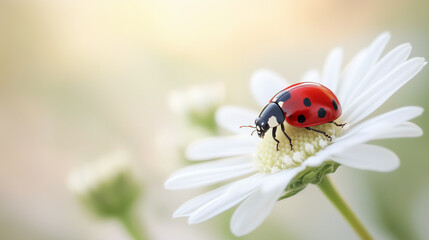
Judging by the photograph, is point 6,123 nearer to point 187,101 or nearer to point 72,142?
point 72,142

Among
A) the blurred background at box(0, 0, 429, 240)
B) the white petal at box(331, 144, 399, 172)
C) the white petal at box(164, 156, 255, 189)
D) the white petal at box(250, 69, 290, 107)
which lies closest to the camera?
the white petal at box(331, 144, 399, 172)

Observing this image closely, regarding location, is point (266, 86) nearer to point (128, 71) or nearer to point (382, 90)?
point (382, 90)

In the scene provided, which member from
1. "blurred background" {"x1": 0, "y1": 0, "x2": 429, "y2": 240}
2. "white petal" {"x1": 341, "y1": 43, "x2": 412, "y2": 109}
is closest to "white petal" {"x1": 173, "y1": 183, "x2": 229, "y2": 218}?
"white petal" {"x1": 341, "y1": 43, "x2": 412, "y2": 109}

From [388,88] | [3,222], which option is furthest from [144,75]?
[388,88]

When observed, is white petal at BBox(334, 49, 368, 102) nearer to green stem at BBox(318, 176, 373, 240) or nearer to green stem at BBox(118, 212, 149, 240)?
green stem at BBox(318, 176, 373, 240)

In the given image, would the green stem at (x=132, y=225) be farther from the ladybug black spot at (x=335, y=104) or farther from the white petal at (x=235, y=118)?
the ladybug black spot at (x=335, y=104)

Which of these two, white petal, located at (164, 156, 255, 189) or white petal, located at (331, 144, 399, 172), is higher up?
white petal, located at (164, 156, 255, 189)

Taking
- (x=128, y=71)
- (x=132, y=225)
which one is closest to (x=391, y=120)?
(x=132, y=225)

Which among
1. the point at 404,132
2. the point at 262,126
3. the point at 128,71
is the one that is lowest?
the point at 404,132
